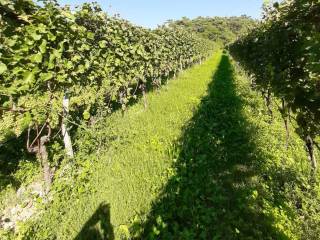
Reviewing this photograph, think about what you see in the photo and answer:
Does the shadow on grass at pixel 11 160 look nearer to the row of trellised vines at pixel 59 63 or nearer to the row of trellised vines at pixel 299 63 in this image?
the row of trellised vines at pixel 59 63

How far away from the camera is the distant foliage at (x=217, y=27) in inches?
5231

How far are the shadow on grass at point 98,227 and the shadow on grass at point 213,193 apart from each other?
605 millimetres

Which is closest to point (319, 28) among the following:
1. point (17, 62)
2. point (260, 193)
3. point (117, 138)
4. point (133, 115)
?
point (17, 62)

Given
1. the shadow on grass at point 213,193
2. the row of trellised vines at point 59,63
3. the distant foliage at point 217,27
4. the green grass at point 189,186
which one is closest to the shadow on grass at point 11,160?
the row of trellised vines at point 59,63

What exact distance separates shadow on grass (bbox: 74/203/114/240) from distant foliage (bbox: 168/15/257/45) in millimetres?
121277

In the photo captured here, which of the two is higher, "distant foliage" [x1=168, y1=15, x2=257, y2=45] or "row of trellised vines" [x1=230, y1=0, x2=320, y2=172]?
"row of trellised vines" [x1=230, y1=0, x2=320, y2=172]

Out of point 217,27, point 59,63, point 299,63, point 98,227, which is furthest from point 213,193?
point 217,27

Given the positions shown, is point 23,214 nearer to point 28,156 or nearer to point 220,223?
point 28,156

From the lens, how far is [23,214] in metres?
7.46

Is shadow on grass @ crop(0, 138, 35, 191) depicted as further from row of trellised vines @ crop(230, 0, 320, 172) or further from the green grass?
row of trellised vines @ crop(230, 0, 320, 172)

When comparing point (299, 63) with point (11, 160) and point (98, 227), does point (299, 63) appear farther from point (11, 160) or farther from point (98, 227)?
point (11, 160)

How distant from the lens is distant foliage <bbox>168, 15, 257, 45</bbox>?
133m

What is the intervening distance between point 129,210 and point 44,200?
2.39 meters

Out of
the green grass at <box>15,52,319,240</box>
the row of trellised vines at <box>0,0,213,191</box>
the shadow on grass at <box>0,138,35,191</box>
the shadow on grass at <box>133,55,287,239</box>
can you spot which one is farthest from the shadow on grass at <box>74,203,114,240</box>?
the shadow on grass at <box>0,138,35,191</box>
